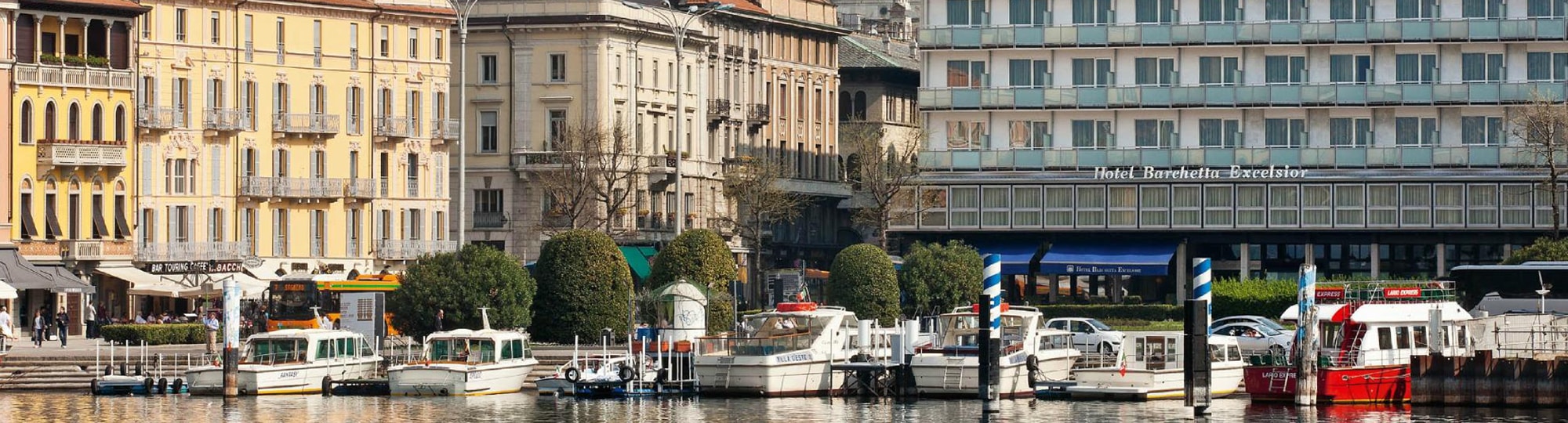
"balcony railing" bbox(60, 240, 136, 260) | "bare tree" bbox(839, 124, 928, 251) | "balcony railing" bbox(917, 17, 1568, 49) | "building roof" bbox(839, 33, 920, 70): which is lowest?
"balcony railing" bbox(60, 240, 136, 260)

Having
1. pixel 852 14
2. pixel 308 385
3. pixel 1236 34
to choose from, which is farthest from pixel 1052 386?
pixel 852 14

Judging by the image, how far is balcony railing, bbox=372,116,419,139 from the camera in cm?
14312

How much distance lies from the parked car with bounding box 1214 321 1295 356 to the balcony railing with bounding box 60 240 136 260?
46.0 meters

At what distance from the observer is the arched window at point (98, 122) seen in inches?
5089

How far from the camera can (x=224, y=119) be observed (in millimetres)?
136250

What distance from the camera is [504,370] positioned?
98.1 meters

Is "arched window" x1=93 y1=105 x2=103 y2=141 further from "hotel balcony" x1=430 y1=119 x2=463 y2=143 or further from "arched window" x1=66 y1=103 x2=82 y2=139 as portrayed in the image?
"hotel balcony" x1=430 y1=119 x2=463 y2=143

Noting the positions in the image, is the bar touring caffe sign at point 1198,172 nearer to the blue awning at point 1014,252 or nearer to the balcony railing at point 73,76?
the blue awning at point 1014,252

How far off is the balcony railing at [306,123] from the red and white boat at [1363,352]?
5752cm

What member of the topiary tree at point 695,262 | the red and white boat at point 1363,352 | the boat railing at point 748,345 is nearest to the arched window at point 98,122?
the topiary tree at point 695,262

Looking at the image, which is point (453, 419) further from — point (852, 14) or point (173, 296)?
point (852, 14)

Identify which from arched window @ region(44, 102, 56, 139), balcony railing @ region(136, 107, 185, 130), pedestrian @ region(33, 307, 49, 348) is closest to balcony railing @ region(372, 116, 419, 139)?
balcony railing @ region(136, 107, 185, 130)

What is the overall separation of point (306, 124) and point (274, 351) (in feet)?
139

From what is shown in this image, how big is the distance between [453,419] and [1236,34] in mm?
58445
